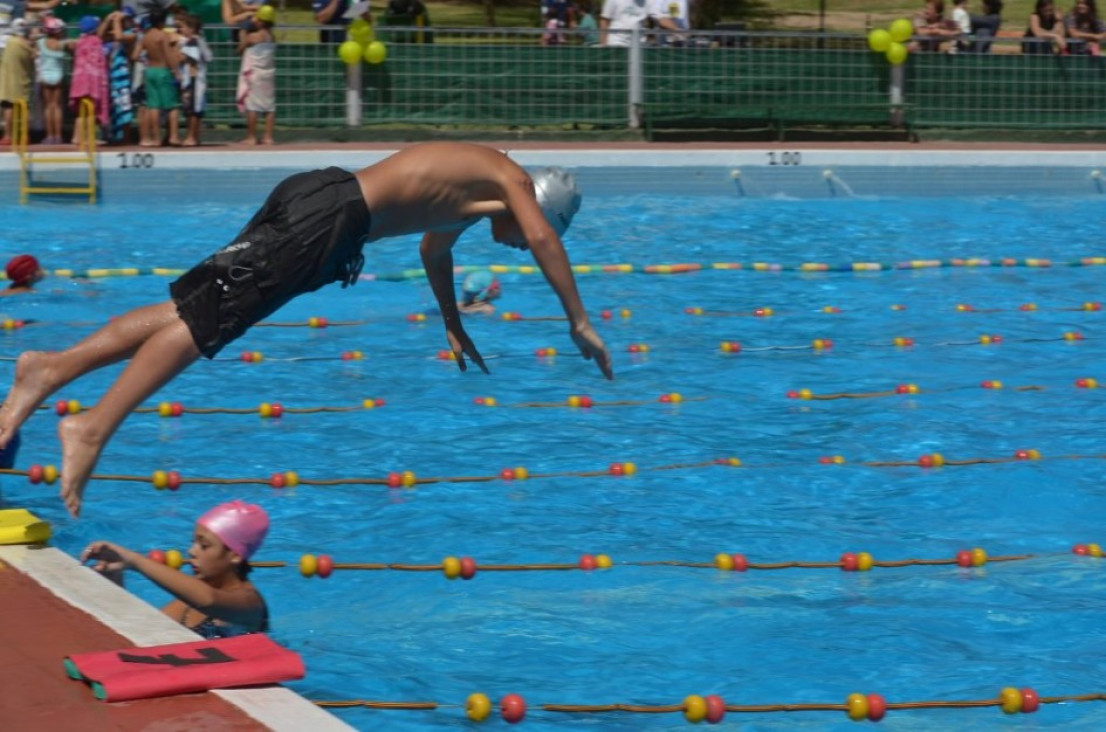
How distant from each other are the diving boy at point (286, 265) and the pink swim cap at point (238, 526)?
592mm

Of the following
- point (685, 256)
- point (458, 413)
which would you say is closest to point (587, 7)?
point (685, 256)

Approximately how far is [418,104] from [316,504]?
1135 centimetres

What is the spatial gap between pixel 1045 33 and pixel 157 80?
34.4 feet

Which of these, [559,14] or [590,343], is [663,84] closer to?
[559,14]

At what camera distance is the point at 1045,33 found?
20000 millimetres

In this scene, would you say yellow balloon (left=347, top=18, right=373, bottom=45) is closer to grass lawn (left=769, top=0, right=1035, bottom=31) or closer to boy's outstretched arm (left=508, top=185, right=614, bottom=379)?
boy's outstretched arm (left=508, top=185, right=614, bottom=379)

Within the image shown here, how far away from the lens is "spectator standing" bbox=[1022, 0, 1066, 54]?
64.4 ft

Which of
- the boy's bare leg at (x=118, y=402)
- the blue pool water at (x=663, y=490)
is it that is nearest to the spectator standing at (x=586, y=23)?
the blue pool water at (x=663, y=490)

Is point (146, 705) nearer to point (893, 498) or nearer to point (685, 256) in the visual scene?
point (893, 498)

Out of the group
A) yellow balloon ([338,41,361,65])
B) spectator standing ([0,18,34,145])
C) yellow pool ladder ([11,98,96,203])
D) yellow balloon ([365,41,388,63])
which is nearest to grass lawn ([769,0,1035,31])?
yellow balloon ([365,41,388,63])

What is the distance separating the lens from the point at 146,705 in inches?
161

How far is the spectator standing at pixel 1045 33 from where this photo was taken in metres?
19.6

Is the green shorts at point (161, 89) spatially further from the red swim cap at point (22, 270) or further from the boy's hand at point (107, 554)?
the boy's hand at point (107, 554)

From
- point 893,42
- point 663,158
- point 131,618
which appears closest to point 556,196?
point 131,618
